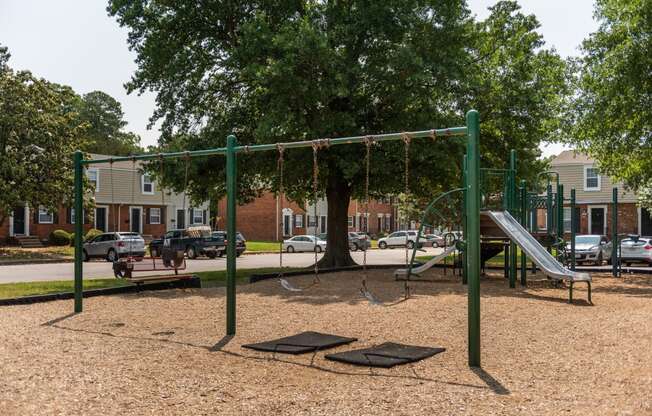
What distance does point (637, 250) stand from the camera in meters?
28.7

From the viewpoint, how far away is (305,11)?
2269cm

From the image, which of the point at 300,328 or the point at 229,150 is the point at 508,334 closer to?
the point at 300,328

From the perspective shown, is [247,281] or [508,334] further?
[247,281]

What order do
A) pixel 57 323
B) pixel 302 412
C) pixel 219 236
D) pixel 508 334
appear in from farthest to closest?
pixel 219 236, pixel 57 323, pixel 508 334, pixel 302 412

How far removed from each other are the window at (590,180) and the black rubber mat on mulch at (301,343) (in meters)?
45.5

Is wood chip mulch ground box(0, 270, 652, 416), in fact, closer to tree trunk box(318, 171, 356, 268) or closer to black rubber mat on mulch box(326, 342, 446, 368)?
black rubber mat on mulch box(326, 342, 446, 368)

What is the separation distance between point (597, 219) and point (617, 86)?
34.6 meters

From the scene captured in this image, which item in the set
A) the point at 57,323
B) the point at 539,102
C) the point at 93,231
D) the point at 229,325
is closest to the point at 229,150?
the point at 229,325

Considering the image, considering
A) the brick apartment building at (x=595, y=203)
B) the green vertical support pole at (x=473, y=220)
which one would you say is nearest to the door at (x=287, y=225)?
the brick apartment building at (x=595, y=203)

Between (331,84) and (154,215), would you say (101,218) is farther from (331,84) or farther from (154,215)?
(331,84)

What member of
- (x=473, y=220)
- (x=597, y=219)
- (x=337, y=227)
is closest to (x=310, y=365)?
(x=473, y=220)

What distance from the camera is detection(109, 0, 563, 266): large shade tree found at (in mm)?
19828

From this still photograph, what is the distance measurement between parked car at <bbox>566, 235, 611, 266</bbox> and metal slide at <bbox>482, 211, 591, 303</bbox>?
13921 millimetres

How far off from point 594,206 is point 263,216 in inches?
1059
